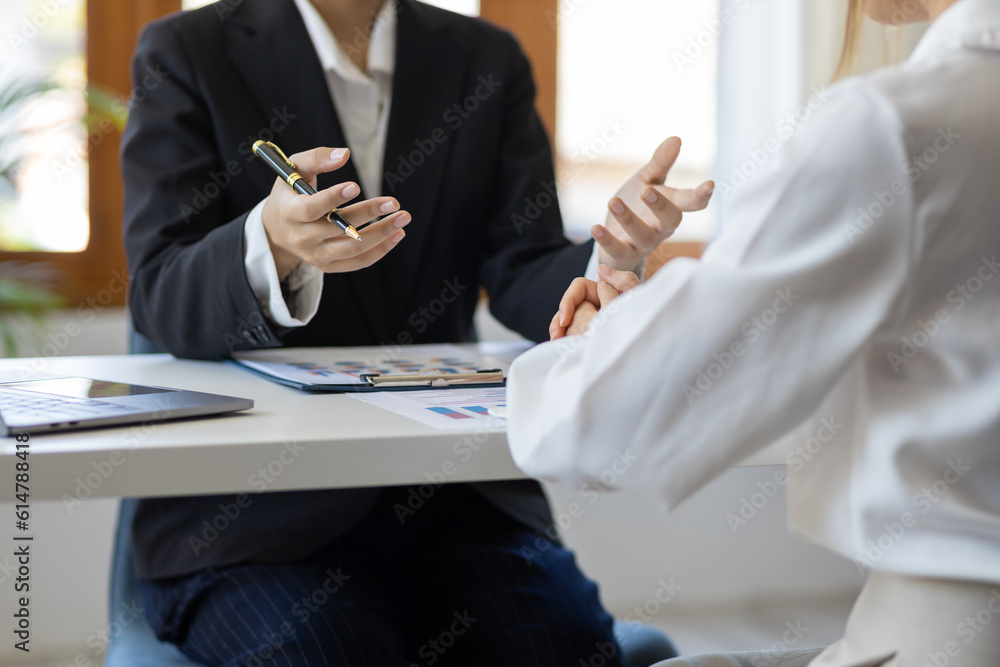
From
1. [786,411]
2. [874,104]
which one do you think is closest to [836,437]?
[786,411]

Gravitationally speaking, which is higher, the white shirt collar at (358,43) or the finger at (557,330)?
the white shirt collar at (358,43)

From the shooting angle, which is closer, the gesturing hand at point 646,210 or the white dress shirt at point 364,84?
the gesturing hand at point 646,210

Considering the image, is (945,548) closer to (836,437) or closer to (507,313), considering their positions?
(836,437)

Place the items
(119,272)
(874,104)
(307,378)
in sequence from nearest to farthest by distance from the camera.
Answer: (874,104), (307,378), (119,272)

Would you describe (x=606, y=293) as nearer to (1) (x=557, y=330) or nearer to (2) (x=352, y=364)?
(1) (x=557, y=330)

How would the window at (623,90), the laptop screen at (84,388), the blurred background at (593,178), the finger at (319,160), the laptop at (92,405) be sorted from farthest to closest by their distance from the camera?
the window at (623,90), the blurred background at (593,178), the finger at (319,160), the laptop screen at (84,388), the laptop at (92,405)

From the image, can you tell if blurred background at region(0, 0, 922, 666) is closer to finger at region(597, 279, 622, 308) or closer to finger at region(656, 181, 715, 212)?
finger at region(656, 181, 715, 212)

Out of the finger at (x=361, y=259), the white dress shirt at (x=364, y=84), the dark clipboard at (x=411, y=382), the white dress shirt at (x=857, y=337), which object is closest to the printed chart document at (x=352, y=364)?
the dark clipboard at (x=411, y=382)

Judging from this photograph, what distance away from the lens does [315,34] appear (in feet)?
4.17

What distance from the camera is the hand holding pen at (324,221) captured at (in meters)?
0.81

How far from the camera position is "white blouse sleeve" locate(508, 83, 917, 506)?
1.51ft

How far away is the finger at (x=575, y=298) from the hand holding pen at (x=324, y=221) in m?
0.16

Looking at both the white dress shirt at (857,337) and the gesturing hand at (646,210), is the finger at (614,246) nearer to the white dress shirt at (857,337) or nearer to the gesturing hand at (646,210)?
the gesturing hand at (646,210)

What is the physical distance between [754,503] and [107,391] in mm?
2096
